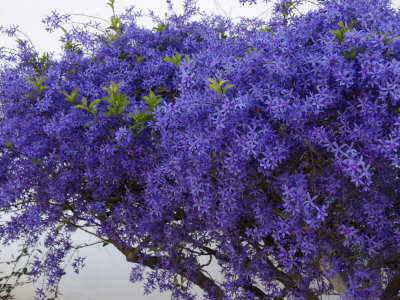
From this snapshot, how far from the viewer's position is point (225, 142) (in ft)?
6.56

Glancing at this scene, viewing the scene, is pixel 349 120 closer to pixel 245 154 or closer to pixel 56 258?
pixel 245 154

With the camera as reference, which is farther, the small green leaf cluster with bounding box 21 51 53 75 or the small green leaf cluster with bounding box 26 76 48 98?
the small green leaf cluster with bounding box 21 51 53 75

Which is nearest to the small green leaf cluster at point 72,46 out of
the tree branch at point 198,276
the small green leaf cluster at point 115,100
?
the small green leaf cluster at point 115,100

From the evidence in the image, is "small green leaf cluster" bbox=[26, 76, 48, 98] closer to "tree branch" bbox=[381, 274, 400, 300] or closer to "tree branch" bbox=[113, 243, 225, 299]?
"tree branch" bbox=[113, 243, 225, 299]

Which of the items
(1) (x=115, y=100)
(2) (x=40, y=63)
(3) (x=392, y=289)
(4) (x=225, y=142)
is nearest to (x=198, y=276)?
(3) (x=392, y=289)

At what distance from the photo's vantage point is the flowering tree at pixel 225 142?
6.30 ft

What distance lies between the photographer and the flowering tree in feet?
6.30

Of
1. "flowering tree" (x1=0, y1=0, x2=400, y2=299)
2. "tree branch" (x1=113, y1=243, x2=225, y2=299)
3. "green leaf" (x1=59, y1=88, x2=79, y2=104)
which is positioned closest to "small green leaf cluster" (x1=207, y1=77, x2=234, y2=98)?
"flowering tree" (x1=0, y1=0, x2=400, y2=299)

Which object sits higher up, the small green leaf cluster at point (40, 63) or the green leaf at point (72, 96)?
the small green leaf cluster at point (40, 63)

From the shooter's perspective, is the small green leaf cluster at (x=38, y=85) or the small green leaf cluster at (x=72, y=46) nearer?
the small green leaf cluster at (x=38, y=85)

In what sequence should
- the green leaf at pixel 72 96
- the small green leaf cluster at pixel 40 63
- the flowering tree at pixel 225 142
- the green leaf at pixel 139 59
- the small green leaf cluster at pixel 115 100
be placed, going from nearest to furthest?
the flowering tree at pixel 225 142
the small green leaf cluster at pixel 115 100
the green leaf at pixel 72 96
the green leaf at pixel 139 59
the small green leaf cluster at pixel 40 63

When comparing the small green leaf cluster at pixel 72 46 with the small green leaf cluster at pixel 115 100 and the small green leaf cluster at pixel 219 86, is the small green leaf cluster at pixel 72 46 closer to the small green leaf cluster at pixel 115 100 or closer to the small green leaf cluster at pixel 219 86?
the small green leaf cluster at pixel 115 100

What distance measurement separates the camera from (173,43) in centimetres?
314

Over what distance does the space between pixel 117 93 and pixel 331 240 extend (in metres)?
1.20
